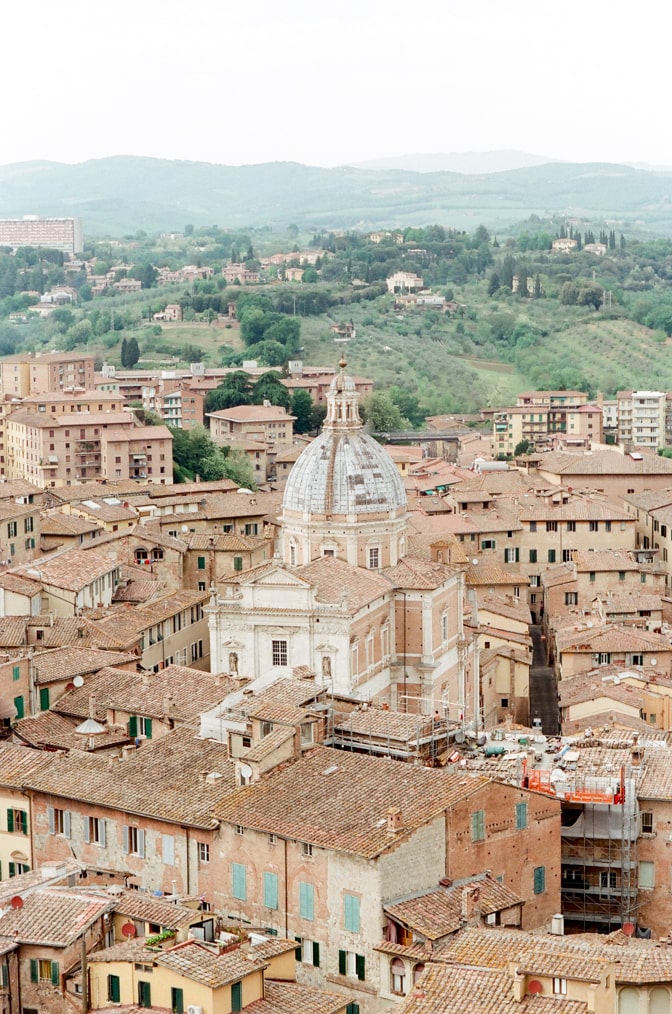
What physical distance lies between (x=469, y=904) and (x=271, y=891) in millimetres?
3061

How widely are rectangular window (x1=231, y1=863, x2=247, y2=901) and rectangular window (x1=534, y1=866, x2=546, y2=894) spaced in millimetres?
4423

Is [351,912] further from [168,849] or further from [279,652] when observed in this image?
[279,652]

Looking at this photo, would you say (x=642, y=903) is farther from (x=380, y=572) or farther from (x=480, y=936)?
(x=380, y=572)

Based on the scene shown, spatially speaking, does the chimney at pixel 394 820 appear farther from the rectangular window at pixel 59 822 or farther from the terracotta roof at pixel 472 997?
the rectangular window at pixel 59 822

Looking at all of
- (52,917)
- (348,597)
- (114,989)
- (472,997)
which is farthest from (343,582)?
(472,997)

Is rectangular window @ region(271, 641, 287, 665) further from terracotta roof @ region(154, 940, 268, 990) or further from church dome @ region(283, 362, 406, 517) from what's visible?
terracotta roof @ region(154, 940, 268, 990)

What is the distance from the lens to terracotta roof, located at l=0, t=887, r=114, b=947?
26.6 meters

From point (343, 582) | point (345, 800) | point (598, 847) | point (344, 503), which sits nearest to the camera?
point (345, 800)

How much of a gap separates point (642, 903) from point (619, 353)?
111656 millimetres

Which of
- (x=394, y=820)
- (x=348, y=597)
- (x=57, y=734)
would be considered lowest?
(x=57, y=734)

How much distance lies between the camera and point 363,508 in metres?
49.9

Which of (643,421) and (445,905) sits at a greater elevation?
(445,905)

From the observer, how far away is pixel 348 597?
45.2m

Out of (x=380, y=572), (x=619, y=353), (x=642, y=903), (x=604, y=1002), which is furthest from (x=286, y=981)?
(x=619, y=353)
